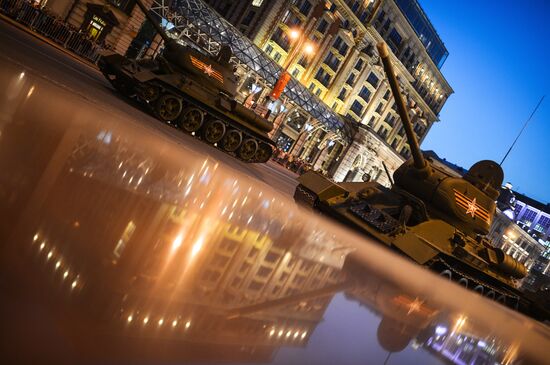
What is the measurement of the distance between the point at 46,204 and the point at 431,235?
8.28 meters

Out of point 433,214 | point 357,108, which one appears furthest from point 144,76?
point 357,108

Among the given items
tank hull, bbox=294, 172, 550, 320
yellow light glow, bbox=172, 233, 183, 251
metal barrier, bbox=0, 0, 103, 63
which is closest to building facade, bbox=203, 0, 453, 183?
metal barrier, bbox=0, 0, 103, 63

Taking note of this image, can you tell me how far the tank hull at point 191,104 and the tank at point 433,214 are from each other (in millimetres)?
4051

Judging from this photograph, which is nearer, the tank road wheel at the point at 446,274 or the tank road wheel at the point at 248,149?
the tank road wheel at the point at 446,274

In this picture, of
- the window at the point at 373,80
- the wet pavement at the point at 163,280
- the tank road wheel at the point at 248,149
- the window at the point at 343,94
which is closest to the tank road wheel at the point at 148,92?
the tank road wheel at the point at 248,149

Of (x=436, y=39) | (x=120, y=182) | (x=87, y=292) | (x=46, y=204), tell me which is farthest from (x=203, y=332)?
(x=436, y=39)

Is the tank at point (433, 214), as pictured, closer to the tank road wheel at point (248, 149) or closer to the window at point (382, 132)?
the tank road wheel at point (248, 149)

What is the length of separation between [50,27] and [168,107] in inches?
633

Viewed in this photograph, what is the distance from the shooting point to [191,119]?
13.0m

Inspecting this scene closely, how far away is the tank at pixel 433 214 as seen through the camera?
29.3 ft

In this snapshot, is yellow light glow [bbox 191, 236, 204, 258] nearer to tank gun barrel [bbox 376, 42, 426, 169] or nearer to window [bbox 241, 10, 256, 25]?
tank gun barrel [bbox 376, 42, 426, 169]

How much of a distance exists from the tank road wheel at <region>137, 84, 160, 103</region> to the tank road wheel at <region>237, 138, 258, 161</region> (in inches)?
135

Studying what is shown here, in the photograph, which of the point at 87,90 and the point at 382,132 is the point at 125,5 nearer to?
the point at 87,90

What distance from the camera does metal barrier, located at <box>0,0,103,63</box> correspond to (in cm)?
2188
